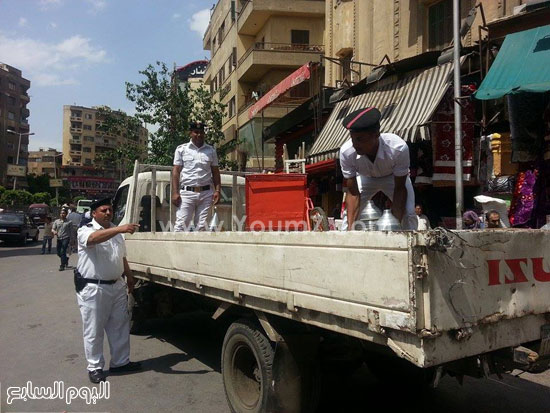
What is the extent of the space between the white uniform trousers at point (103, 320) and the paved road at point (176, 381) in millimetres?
248

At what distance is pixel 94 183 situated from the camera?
84500mm

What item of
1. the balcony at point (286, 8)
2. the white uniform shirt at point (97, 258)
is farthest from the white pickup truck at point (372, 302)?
the balcony at point (286, 8)

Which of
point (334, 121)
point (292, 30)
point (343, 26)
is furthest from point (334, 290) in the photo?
point (292, 30)

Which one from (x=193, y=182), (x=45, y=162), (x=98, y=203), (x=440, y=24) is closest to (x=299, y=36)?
(x=440, y=24)

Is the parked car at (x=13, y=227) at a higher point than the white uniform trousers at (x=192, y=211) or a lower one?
lower

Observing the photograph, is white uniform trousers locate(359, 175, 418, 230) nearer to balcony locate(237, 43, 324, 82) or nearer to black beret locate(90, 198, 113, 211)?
black beret locate(90, 198, 113, 211)

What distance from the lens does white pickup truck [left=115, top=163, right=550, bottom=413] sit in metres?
2.20

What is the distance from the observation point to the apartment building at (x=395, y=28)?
32.2 ft

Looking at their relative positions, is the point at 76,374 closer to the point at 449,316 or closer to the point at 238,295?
the point at 238,295

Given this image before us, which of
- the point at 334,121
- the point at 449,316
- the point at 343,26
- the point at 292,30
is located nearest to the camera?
the point at 449,316

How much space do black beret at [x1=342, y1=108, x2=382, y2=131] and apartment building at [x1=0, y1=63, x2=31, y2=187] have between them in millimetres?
71769

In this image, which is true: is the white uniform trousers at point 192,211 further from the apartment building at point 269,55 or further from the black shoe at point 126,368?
the apartment building at point 269,55

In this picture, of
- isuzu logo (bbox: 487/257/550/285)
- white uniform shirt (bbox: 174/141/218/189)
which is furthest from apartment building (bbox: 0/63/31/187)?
isuzu logo (bbox: 487/257/550/285)

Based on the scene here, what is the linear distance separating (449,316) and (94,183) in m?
89.0
